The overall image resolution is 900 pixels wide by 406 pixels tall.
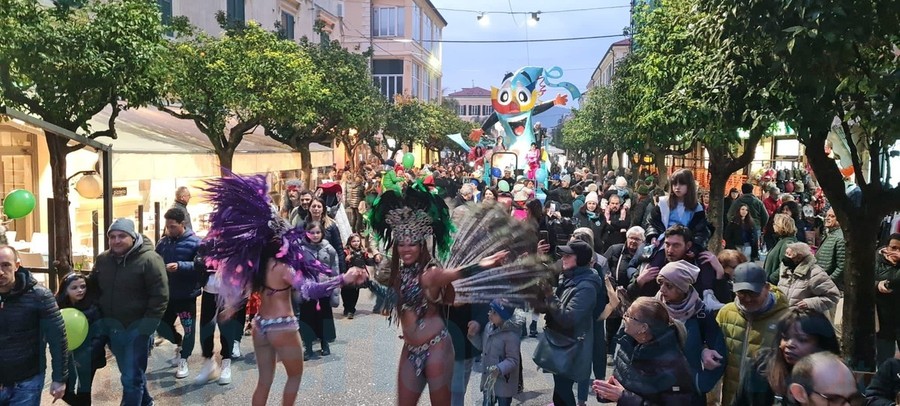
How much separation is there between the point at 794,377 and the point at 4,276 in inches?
155

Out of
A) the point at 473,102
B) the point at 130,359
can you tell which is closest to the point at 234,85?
the point at 130,359

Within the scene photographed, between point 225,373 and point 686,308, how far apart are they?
12.6 ft

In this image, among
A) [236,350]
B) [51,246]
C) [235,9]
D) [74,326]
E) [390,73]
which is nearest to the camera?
[74,326]

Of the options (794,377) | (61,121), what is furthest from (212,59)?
(794,377)

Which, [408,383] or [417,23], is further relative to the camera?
[417,23]

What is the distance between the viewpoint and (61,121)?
8.42 meters

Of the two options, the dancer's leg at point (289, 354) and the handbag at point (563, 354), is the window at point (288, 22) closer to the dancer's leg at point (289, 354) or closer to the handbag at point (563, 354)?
the dancer's leg at point (289, 354)

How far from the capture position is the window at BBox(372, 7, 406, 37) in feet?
188

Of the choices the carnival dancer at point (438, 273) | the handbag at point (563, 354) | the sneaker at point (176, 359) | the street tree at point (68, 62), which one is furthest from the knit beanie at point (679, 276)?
the street tree at point (68, 62)

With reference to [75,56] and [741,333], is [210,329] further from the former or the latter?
[741,333]

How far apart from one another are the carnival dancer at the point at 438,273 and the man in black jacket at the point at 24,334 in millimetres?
1921

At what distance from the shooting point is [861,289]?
572 centimetres

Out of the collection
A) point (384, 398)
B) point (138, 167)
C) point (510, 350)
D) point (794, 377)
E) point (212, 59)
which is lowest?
point (384, 398)

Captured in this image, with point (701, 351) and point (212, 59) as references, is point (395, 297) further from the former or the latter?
point (212, 59)
